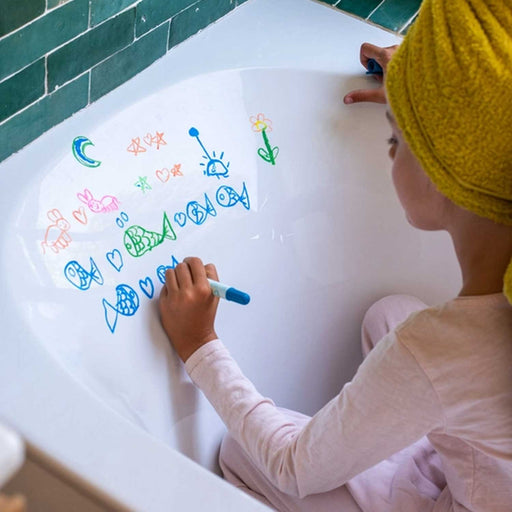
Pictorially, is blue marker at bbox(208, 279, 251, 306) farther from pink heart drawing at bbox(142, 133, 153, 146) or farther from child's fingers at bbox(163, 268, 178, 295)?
pink heart drawing at bbox(142, 133, 153, 146)

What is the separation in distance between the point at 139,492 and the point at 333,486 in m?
0.25

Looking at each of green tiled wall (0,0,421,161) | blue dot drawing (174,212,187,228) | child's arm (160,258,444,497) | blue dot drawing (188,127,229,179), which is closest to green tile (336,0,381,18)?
green tiled wall (0,0,421,161)

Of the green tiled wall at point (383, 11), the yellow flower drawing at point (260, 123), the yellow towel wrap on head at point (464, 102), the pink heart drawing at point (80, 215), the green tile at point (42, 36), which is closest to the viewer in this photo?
the yellow towel wrap on head at point (464, 102)

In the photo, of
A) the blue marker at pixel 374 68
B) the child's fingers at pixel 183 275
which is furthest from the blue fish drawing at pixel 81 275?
the blue marker at pixel 374 68

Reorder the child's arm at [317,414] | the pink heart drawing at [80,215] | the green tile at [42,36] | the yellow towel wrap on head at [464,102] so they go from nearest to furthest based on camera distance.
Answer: the yellow towel wrap on head at [464,102], the child's arm at [317,414], the green tile at [42,36], the pink heart drawing at [80,215]

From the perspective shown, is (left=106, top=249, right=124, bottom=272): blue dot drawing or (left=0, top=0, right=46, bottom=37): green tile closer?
(left=0, top=0, right=46, bottom=37): green tile

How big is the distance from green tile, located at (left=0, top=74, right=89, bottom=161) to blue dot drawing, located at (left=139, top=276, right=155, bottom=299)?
23 centimetres

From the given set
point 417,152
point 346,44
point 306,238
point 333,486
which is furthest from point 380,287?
point 417,152

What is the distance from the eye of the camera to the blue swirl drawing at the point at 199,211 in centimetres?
117

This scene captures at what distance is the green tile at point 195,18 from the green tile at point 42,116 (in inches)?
7.8

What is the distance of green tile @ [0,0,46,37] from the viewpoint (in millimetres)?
875

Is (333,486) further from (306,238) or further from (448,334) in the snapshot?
(306,238)

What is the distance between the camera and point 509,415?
0.76 meters

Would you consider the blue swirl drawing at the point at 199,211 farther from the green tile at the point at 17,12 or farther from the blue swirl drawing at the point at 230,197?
the green tile at the point at 17,12
